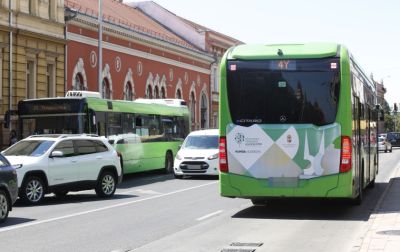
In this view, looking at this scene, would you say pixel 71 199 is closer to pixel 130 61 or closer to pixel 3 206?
pixel 3 206

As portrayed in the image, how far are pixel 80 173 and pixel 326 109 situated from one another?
6.78 meters

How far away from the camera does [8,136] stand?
31766mm

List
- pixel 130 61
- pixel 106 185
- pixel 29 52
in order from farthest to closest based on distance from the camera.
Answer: pixel 130 61, pixel 29 52, pixel 106 185

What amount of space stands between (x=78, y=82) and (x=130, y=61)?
6576 mm

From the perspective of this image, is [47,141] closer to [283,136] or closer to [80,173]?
[80,173]

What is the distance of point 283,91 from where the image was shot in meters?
13.0

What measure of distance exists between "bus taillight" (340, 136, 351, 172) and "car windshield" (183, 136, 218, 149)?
13.2 metres

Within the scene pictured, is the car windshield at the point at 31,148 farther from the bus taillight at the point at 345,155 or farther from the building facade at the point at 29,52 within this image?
the building facade at the point at 29,52

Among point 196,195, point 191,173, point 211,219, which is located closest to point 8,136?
point 191,173

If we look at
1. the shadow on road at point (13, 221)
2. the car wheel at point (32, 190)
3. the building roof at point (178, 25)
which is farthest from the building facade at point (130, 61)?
the shadow on road at point (13, 221)

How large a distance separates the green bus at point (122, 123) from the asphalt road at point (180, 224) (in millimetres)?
3532

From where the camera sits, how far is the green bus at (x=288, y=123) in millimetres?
12633

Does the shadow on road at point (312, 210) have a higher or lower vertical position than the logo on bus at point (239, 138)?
lower

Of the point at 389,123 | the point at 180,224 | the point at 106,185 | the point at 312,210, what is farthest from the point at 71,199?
the point at 389,123
